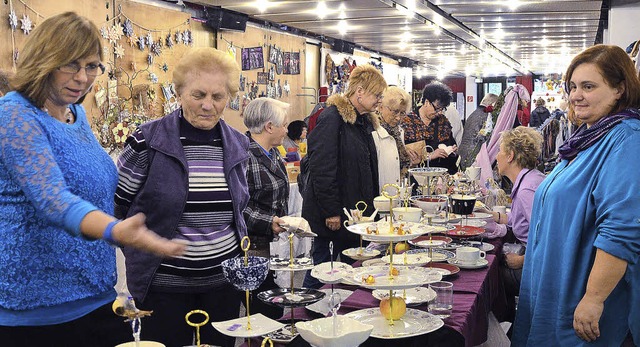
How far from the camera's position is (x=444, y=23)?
902 cm

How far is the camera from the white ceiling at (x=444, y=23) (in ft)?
24.2

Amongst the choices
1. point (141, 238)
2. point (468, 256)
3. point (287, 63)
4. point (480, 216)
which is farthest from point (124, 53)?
point (141, 238)

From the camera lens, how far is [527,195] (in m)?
3.48

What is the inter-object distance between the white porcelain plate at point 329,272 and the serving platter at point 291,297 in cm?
14

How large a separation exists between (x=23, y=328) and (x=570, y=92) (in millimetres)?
1896

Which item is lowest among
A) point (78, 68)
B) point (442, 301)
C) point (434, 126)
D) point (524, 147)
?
point (442, 301)

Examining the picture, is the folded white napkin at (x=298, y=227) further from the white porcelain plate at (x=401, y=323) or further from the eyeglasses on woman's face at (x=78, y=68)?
the eyeglasses on woman's face at (x=78, y=68)

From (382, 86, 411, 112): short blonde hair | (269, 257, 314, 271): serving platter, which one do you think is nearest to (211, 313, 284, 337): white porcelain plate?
(269, 257, 314, 271): serving platter

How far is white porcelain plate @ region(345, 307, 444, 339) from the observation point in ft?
6.22

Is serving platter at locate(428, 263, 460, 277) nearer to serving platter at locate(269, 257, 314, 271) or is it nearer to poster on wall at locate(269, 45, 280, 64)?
serving platter at locate(269, 257, 314, 271)

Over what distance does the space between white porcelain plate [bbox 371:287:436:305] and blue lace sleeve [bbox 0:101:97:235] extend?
110 cm

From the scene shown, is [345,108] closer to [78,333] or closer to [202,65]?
[202,65]

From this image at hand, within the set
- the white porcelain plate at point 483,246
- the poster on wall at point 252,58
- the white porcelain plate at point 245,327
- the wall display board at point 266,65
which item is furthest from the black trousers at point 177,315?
the poster on wall at point 252,58

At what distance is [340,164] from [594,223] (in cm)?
175
